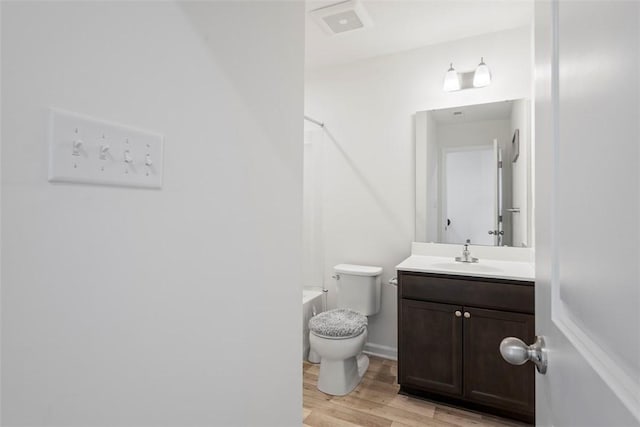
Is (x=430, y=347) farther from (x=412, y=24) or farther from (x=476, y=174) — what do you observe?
(x=412, y=24)

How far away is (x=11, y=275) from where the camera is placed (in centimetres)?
51

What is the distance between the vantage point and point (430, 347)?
7.12 ft

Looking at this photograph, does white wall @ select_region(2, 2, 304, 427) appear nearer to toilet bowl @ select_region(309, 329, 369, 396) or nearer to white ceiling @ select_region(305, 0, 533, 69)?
toilet bowl @ select_region(309, 329, 369, 396)

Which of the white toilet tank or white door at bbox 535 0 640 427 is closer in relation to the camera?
white door at bbox 535 0 640 427

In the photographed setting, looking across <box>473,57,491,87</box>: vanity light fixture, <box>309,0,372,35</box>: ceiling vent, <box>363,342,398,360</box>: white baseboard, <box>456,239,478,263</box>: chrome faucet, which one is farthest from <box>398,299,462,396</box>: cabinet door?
<box>309,0,372,35</box>: ceiling vent

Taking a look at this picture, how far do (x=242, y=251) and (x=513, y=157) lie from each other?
2288 millimetres

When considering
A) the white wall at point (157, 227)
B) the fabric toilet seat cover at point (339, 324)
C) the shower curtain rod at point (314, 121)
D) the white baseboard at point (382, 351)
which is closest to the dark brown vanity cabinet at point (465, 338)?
the fabric toilet seat cover at point (339, 324)

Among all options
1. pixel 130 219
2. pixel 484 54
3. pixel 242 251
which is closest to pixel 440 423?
pixel 242 251

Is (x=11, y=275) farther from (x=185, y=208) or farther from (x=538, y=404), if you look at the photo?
(x=538, y=404)

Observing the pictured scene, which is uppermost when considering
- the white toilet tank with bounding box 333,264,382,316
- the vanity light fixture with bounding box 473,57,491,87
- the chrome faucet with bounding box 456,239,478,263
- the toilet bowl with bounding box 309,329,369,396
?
the vanity light fixture with bounding box 473,57,491,87

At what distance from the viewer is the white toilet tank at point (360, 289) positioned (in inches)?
110

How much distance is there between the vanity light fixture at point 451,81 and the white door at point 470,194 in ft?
1.53

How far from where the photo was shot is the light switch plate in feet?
1.82

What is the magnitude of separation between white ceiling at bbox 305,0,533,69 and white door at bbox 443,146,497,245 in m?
0.87
